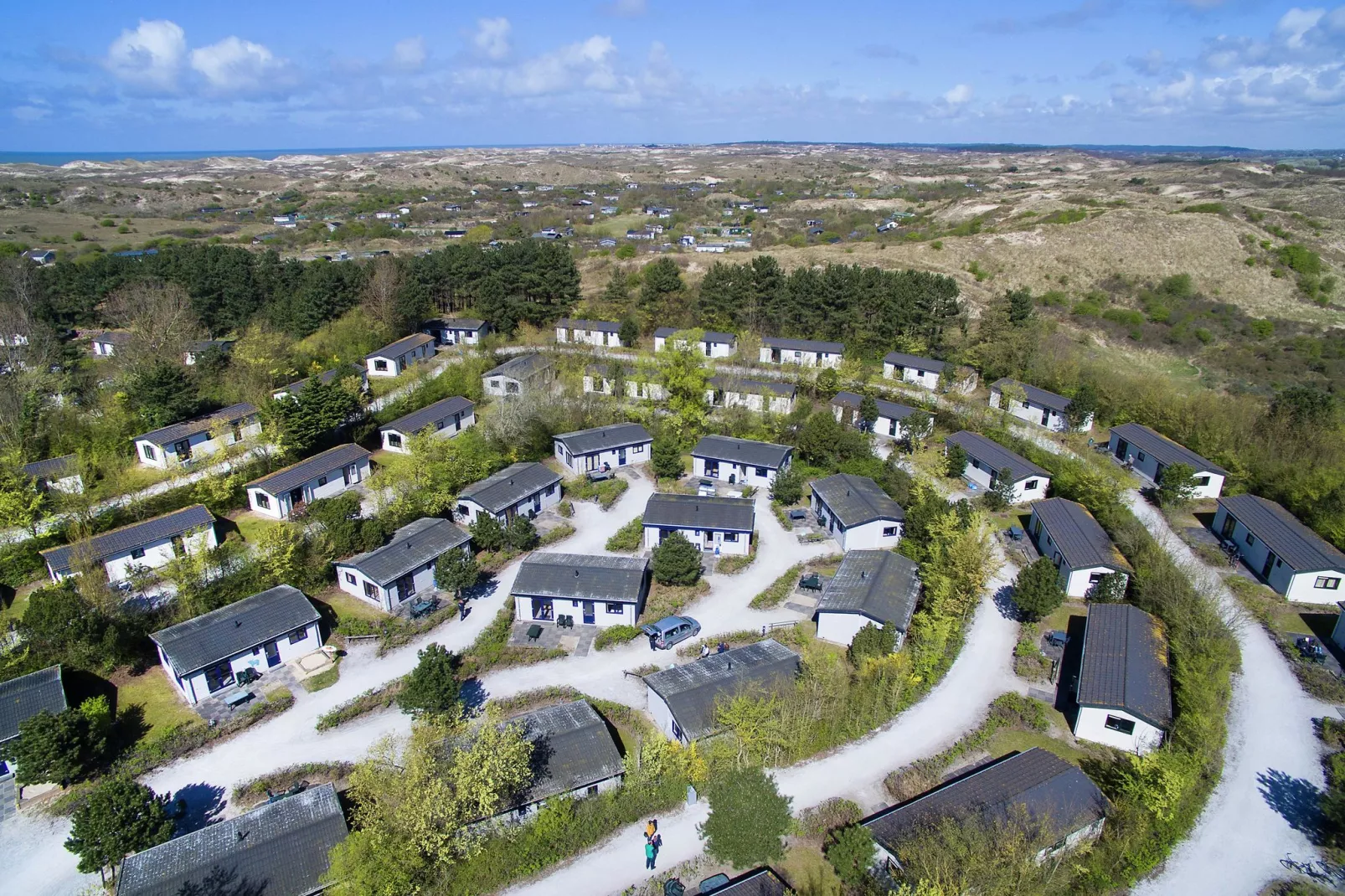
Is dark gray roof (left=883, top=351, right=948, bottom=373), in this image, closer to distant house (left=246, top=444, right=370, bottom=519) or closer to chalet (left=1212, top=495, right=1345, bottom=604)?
chalet (left=1212, top=495, right=1345, bottom=604)

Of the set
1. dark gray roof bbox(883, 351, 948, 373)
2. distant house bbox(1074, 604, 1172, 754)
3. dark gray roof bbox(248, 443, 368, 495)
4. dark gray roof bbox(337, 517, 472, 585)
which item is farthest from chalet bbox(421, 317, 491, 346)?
distant house bbox(1074, 604, 1172, 754)

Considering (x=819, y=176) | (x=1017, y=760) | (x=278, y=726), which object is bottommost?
(x=278, y=726)

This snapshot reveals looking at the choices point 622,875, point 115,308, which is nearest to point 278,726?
point 622,875

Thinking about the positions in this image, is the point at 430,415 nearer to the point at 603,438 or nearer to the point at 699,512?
the point at 603,438

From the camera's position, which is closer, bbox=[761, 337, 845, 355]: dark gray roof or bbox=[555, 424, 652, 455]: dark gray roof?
bbox=[555, 424, 652, 455]: dark gray roof

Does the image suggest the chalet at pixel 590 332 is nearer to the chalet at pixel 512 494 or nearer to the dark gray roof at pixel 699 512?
the chalet at pixel 512 494

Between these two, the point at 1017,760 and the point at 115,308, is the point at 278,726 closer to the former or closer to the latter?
the point at 1017,760
